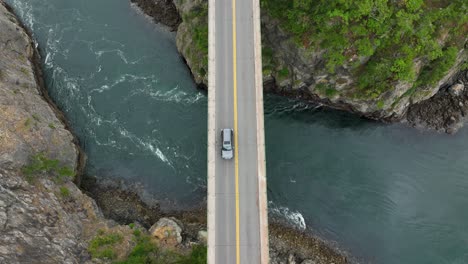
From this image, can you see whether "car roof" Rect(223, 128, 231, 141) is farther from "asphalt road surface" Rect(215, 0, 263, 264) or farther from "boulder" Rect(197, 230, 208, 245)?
"boulder" Rect(197, 230, 208, 245)

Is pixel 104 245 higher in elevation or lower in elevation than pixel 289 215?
higher

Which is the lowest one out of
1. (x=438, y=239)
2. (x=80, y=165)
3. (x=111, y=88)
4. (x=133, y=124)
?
(x=438, y=239)

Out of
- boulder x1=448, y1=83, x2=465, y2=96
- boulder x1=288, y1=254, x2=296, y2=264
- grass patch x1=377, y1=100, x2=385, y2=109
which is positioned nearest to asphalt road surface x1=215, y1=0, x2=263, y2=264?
boulder x1=288, y1=254, x2=296, y2=264

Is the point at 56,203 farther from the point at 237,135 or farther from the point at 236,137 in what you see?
the point at 237,135

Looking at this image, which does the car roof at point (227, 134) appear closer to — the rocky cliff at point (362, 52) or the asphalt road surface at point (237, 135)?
the asphalt road surface at point (237, 135)

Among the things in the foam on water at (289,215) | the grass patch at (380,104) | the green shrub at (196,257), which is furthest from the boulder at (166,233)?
the grass patch at (380,104)

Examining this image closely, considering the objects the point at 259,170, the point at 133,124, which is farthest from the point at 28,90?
the point at 259,170

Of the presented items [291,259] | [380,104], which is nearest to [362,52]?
[380,104]

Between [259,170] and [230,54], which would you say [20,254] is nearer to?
[259,170]
